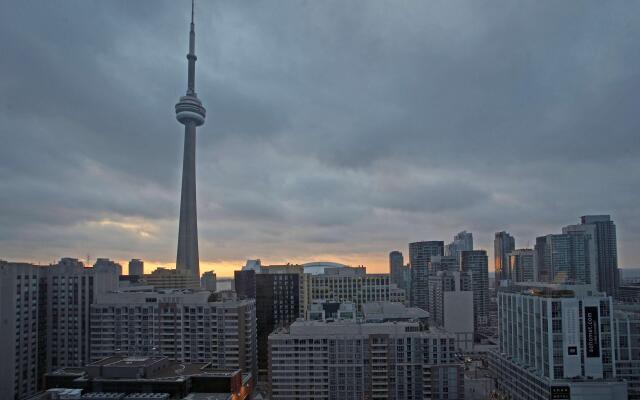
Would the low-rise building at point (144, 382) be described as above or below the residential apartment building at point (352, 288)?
below

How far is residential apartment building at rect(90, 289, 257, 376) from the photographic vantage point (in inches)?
→ 3620

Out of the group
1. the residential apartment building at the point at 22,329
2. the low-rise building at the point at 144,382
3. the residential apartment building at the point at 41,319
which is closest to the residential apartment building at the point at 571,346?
the low-rise building at the point at 144,382

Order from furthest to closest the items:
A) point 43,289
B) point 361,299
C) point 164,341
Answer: point 361,299 < point 43,289 < point 164,341

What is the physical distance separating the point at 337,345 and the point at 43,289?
65.8 meters

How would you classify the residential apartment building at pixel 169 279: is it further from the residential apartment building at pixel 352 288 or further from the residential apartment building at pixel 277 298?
the residential apartment building at pixel 352 288

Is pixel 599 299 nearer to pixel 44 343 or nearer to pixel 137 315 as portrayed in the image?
pixel 137 315

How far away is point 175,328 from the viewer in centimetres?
9375

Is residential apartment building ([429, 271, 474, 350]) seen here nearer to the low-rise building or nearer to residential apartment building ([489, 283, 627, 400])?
residential apartment building ([489, 283, 627, 400])

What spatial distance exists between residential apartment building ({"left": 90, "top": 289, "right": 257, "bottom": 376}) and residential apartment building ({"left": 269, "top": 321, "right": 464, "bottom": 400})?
45.2 ft

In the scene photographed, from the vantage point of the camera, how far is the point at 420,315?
11544 centimetres

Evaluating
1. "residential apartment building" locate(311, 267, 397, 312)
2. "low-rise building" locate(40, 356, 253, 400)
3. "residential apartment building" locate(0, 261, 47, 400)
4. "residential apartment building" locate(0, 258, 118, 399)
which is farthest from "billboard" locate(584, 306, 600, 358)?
"residential apartment building" locate(0, 261, 47, 400)

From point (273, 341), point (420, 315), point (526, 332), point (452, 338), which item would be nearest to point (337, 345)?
point (273, 341)

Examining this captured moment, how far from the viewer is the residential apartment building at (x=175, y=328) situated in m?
91.9

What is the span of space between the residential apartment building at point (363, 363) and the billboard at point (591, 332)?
20087mm
